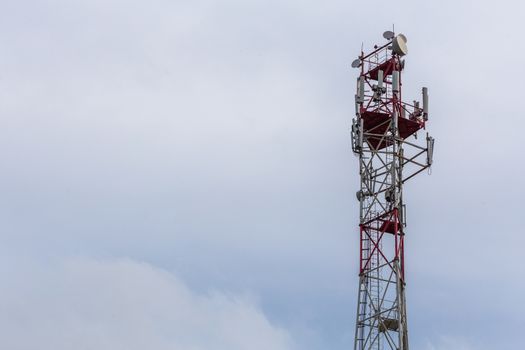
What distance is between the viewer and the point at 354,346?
9162 cm

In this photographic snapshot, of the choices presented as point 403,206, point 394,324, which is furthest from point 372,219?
point 394,324

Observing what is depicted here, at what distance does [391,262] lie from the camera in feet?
308

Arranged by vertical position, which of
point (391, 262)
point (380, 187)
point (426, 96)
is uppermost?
point (426, 96)

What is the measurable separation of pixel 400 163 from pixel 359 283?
9.73 meters

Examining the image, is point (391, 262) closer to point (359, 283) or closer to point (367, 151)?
point (359, 283)

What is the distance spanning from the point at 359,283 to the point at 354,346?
4733 mm

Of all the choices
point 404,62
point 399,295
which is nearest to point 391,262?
point 399,295

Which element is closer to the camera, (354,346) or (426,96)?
(354,346)

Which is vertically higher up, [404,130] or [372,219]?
[404,130]

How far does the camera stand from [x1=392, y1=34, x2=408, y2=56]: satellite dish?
99.9 metres

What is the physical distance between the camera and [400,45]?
100000mm

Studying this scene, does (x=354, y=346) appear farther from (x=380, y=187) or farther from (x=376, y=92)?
(x=376, y=92)

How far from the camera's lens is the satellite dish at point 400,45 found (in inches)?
3935

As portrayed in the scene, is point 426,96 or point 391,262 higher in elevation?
point 426,96
